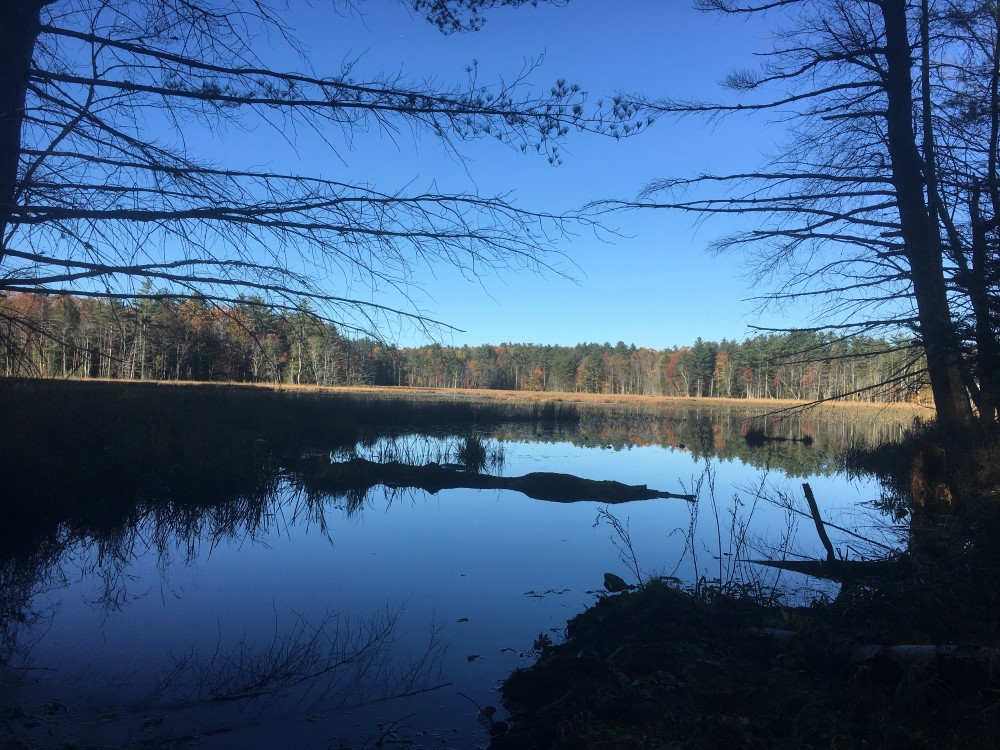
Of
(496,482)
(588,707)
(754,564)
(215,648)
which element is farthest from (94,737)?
(496,482)

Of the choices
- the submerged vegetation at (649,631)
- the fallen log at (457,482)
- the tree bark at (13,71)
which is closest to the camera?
the submerged vegetation at (649,631)

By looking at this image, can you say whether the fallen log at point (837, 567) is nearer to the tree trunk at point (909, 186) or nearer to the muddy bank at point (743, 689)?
the muddy bank at point (743, 689)

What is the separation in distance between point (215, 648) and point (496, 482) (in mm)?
7563

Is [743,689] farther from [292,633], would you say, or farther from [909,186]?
[909,186]

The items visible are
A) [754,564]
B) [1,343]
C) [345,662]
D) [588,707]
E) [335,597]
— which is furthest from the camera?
[754,564]

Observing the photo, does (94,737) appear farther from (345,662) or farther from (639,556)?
(639,556)

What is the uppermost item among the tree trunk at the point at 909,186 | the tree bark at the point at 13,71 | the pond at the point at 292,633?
the tree trunk at the point at 909,186

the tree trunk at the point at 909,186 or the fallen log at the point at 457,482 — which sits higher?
the tree trunk at the point at 909,186

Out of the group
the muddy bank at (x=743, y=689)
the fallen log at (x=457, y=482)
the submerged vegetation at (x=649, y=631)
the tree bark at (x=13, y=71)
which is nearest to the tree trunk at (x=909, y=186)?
the submerged vegetation at (x=649, y=631)

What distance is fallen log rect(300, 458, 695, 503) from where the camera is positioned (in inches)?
410

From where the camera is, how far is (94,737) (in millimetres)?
3115

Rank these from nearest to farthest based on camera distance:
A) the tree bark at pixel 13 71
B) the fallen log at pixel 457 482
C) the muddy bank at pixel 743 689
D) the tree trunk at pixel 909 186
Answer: the muddy bank at pixel 743 689
the tree bark at pixel 13 71
the tree trunk at pixel 909 186
the fallen log at pixel 457 482

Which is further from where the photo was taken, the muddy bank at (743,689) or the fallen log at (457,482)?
the fallen log at (457,482)

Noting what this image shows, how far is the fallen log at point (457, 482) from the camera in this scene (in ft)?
34.2
